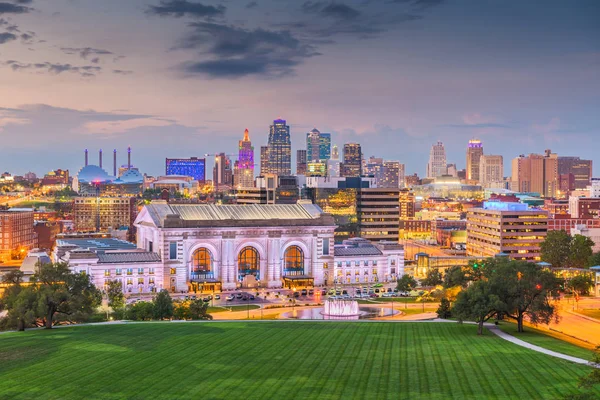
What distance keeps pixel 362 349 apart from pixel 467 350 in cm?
978

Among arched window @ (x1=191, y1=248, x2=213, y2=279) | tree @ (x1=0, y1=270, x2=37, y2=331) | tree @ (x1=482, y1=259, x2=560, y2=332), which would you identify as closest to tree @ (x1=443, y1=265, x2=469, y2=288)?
tree @ (x1=482, y1=259, x2=560, y2=332)

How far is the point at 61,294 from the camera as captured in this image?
87.3 m

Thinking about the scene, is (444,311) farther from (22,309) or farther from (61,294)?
(22,309)

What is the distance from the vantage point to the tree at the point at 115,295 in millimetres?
119425

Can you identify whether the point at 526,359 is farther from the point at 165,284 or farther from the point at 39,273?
the point at 165,284

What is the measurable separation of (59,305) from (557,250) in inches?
5192

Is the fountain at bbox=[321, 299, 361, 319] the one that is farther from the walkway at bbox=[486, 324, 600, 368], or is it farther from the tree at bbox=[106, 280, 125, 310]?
the tree at bbox=[106, 280, 125, 310]

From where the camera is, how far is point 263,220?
163 m

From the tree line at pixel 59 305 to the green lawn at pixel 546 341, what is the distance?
4015cm

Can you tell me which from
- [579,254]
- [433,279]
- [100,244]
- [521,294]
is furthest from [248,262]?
[521,294]

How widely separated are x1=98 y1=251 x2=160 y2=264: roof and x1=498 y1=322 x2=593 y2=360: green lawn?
7999 centimetres

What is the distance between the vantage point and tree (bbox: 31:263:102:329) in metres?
86.2

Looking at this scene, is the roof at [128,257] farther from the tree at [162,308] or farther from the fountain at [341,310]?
the tree at [162,308]

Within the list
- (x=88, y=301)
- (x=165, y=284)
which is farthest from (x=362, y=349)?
(x=165, y=284)
